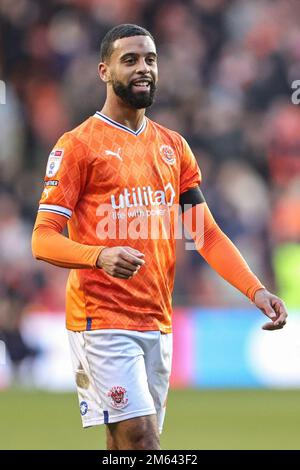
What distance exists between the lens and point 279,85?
15.3 meters

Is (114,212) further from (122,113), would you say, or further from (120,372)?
(120,372)

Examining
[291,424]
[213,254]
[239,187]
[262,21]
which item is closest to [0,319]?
[239,187]

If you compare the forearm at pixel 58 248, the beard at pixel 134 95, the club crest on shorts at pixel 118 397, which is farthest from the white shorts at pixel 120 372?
the beard at pixel 134 95

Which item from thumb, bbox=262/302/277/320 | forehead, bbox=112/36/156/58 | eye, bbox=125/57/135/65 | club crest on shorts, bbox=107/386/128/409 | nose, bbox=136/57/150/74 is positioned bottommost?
club crest on shorts, bbox=107/386/128/409

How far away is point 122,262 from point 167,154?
965 millimetres

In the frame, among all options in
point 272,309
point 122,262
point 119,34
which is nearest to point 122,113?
point 119,34

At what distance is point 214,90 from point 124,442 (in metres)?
10.8

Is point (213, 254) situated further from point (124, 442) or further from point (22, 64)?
point (22, 64)

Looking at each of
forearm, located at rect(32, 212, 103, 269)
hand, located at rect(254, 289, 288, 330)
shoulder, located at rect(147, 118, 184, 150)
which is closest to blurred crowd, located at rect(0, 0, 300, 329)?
shoulder, located at rect(147, 118, 184, 150)

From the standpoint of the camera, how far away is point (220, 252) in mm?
5766

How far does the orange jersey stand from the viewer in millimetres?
5363

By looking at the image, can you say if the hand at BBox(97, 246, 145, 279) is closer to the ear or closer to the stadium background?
the ear

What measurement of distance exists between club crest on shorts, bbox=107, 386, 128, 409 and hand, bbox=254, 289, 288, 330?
0.73 m

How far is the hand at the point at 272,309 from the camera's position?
5352mm
